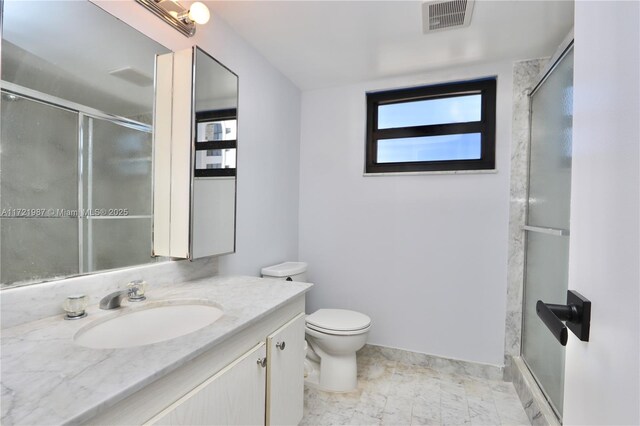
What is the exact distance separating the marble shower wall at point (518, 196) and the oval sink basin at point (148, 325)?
2.04 metres

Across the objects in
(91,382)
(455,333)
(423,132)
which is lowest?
(455,333)

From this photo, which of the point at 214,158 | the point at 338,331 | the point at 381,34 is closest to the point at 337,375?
the point at 338,331

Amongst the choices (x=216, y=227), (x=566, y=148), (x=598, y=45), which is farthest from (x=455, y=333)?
(x=598, y=45)

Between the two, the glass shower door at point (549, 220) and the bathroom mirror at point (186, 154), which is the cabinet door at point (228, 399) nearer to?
the bathroom mirror at point (186, 154)

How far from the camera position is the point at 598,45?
57 cm

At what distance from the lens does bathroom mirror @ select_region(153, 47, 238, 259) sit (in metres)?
1.39

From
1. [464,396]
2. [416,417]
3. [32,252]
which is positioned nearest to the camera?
[32,252]

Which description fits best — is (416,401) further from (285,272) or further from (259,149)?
(259,149)

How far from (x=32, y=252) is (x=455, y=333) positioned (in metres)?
2.49

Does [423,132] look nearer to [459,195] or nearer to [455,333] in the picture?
[459,195]

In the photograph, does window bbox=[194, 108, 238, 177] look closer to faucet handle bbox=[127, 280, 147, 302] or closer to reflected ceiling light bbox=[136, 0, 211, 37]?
reflected ceiling light bbox=[136, 0, 211, 37]

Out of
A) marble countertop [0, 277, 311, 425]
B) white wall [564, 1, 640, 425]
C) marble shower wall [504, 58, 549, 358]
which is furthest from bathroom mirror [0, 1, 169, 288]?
marble shower wall [504, 58, 549, 358]

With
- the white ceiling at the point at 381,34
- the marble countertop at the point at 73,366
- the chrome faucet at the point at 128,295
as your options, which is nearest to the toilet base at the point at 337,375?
the marble countertop at the point at 73,366

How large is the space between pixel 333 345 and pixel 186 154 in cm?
145
